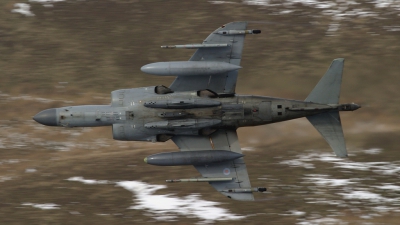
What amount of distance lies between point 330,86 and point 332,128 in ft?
7.50

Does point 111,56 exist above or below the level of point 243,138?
above

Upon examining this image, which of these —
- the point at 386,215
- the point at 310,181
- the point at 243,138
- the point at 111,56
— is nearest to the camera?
the point at 386,215

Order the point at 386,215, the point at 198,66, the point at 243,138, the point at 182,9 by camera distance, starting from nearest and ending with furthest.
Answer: the point at 198,66
the point at 386,215
the point at 243,138
the point at 182,9

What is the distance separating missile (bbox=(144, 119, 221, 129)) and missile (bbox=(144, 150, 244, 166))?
1414 mm

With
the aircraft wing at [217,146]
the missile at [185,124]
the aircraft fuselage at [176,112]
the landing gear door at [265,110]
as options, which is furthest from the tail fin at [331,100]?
the missile at [185,124]

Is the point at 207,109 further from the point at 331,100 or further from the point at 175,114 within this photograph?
the point at 331,100

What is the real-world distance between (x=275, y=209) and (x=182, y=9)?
23987 mm

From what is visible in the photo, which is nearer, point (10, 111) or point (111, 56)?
point (10, 111)

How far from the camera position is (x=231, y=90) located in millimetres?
36656

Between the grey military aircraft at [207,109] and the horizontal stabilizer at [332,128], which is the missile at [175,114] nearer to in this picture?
the grey military aircraft at [207,109]

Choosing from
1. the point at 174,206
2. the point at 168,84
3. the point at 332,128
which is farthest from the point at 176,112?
the point at 168,84

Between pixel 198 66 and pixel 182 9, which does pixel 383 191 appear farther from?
pixel 182 9

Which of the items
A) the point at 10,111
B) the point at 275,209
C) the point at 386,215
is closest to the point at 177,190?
the point at 275,209

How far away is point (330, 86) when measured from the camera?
118 feet
